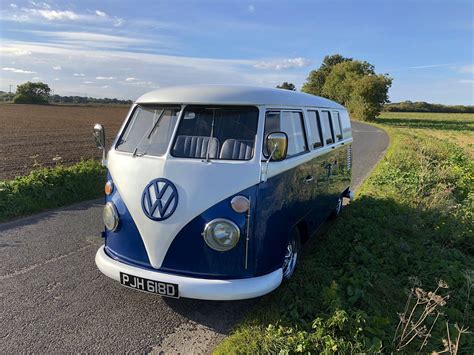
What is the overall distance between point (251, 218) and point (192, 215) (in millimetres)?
549

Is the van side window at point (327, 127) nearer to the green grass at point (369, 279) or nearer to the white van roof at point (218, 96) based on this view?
the green grass at point (369, 279)

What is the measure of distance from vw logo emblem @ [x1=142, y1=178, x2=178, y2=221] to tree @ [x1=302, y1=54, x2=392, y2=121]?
5411 centimetres

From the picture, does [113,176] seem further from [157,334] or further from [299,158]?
[299,158]

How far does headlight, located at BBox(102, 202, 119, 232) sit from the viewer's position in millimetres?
3987

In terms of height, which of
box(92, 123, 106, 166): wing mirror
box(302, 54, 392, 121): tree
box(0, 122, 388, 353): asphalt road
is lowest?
box(0, 122, 388, 353): asphalt road

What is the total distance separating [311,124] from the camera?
212 inches

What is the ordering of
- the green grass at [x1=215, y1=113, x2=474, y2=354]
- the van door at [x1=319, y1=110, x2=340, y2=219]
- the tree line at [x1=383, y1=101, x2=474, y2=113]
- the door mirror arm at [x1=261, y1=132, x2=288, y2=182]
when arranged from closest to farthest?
the green grass at [x1=215, y1=113, x2=474, y2=354]
the door mirror arm at [x1=261, y1=132, x2=288, y2=182]
the van door at [x1=319, y1=110, x2=340, y2=219]
the tree line at [x1=383, y1=101, x2=474, y2=113]

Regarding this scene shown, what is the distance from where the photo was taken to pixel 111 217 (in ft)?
13.2

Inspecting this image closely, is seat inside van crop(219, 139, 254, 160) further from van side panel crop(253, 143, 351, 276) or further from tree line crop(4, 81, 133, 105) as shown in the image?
tree line crop(4, 81, 133, 105)

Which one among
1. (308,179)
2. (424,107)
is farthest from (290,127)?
(424,107)

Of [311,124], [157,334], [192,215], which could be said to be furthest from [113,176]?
[311,124]

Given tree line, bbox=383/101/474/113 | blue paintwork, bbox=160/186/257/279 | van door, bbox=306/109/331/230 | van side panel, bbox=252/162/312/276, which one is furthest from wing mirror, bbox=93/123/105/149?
tree line, bbox=383/101/474/113

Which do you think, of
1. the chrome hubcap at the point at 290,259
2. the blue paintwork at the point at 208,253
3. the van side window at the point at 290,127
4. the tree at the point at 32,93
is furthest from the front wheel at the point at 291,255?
the tree at the point at 32,93

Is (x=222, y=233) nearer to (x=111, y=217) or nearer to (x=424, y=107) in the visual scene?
(x=111, y=217)
